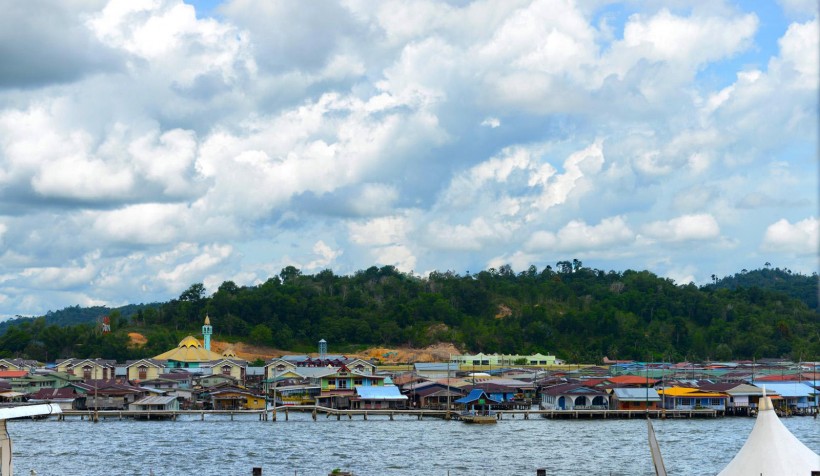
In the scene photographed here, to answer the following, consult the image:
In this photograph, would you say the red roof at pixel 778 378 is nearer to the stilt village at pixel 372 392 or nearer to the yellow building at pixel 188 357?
the stilt village at pixel 372 392

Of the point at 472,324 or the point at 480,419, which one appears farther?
the point at 472,324

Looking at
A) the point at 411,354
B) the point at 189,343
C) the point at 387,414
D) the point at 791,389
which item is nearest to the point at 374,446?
the point at 387,414

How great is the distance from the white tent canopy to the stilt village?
4930 centimetres

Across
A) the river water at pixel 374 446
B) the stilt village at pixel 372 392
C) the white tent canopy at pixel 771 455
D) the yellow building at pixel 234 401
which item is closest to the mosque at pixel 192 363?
the stilt village at pixel 372 392

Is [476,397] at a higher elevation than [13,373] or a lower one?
lower

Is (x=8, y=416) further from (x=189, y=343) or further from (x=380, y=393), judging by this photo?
(x=189, y=343)

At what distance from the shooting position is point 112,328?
14688 centimetres

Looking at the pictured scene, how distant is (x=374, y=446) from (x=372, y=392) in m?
29.4

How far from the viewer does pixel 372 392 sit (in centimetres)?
8906

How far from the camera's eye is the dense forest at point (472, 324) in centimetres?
14162

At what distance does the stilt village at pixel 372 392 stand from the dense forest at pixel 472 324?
27454 mm

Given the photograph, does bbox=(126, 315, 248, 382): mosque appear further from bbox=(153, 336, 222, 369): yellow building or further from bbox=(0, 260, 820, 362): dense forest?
bbox=(0, 260, 820, 362): dense forest

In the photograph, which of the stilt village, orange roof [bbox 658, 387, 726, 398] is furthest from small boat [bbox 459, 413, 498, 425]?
orange roof [bbox 658, 387, 726, 398]

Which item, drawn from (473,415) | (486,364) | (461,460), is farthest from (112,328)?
(461,460)
